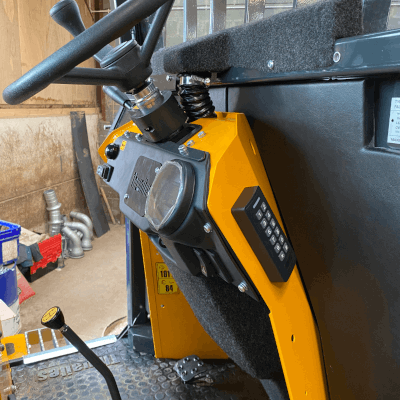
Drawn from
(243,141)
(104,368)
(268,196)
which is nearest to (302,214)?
(268,196)

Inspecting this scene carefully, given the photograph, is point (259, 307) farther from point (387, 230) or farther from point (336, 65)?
point (336, 65)

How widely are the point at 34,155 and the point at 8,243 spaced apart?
1647 mm

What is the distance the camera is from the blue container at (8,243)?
226cm

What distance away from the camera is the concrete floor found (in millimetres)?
2618

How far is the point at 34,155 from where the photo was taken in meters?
3.72

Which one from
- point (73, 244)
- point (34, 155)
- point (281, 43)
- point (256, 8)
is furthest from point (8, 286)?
point (281, 43)

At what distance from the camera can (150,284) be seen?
117 cm

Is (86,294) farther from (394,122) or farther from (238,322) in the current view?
(394,122)

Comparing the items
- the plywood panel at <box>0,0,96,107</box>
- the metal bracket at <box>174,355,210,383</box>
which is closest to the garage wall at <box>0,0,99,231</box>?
the plywood panel at <box>0,0,96,107</box>

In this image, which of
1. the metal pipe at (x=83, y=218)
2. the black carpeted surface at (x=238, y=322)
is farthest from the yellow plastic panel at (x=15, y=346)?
the metal pipe at (x=83, y=218)

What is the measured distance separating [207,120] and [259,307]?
0.40 m

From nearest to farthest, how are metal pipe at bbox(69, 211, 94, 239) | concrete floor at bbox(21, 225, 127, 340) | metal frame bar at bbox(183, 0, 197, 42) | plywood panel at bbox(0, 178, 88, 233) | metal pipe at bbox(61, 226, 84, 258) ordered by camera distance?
metal frame bar at bbox(183, 0, 197, 42) → concrete floor at bbox(21, 225, 127, 340) → plywood panel at bbox(0, 178, 88, 233) → metal pipe at bbox(61, 226, 84, 258) → metal pipe at bbox(69, 211, 94, 239)

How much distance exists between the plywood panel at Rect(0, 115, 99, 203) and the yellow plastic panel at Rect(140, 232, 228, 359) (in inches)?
105

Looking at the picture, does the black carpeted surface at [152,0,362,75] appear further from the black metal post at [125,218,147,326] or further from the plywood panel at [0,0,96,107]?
the plywood panel at [0,0,96,107]
